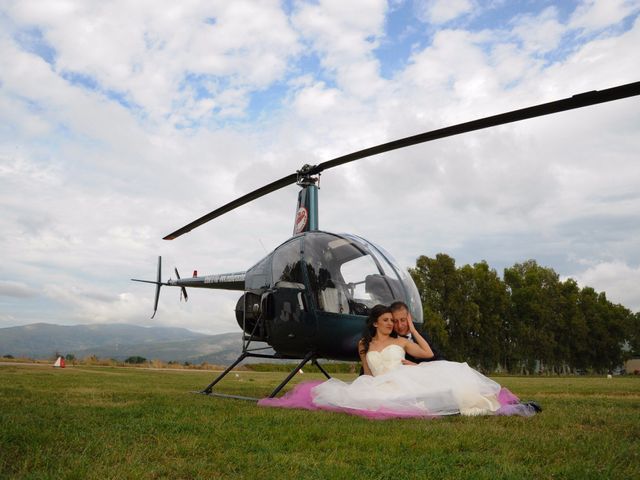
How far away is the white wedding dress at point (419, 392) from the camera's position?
5.29 meters

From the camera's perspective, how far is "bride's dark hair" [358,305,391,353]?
6.39 m

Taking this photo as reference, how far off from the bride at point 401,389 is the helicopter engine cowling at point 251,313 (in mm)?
1536

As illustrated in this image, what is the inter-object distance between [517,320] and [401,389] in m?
40.6

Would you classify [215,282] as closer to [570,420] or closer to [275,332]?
[275,332]

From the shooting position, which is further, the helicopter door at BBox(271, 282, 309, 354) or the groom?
the helicopter door at BBox(271, 282, 309, 354)

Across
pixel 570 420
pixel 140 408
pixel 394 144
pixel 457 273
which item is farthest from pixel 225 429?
pixel 457 273

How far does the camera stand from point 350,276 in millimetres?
6875

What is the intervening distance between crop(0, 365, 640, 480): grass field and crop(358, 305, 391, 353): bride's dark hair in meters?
1.38

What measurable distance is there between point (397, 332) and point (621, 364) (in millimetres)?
52595

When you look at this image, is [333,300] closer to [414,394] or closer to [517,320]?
[414,394]

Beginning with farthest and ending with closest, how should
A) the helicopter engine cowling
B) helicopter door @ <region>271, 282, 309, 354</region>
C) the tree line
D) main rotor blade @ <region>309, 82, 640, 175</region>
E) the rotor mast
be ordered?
the tree line < the rotor mast < the helicopter engine cowling < helicopter door @ <region>271, 282, 309, 354</region> < main rotor blade @ <region>309, 82, 640, 175</region>

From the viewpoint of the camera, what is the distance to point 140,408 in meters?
5.57

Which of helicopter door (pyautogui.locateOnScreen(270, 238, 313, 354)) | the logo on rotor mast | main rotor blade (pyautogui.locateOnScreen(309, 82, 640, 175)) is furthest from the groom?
the logo on rotor mast

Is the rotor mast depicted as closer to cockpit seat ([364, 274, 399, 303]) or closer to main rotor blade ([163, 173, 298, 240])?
main rotor blade ([163, 173, 298, 240])
